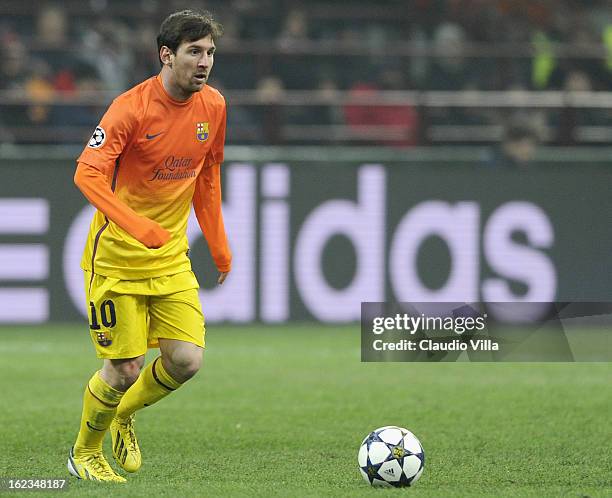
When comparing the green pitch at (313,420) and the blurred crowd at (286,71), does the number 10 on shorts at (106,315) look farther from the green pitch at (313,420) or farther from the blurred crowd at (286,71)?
the blurred crowd at (286,71)

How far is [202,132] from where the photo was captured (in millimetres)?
6109

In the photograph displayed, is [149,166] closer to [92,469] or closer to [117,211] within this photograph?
[117,211]

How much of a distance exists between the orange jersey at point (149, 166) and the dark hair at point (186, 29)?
236 mm

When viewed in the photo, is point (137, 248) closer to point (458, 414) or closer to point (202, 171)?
point (202, 171)

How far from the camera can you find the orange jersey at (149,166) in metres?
5.77

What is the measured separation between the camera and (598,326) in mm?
11344

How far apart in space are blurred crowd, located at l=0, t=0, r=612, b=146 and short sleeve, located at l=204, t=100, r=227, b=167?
6.42 meters

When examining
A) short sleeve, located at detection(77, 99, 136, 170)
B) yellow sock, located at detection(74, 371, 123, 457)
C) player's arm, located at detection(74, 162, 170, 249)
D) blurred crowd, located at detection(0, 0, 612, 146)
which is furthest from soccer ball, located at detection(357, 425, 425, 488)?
blurred crowd, located at detection(0, 0, 612, 146)

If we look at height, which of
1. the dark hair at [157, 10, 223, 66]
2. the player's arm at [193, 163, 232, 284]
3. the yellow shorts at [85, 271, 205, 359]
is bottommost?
the yellow shorts at [85, 271, 205, 359]

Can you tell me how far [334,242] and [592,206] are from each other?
8.53 ft

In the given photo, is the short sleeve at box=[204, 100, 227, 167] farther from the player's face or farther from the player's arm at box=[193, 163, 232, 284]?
the player's face

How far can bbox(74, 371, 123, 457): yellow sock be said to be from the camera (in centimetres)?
603

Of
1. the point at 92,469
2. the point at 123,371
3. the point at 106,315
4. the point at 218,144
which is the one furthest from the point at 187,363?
the point at 218,144

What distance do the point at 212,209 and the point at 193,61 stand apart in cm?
88
